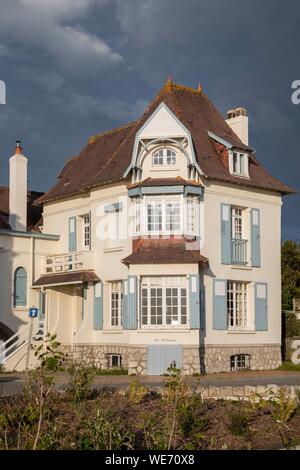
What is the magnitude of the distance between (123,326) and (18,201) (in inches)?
316

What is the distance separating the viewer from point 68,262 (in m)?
30.7

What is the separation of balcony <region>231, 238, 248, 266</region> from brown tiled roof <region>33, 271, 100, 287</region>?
5.26 m

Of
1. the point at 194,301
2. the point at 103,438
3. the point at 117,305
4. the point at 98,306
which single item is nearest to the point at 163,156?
the point at 194,301

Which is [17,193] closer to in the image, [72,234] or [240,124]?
[72,234]

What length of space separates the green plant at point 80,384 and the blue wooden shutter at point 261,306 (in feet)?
46.6

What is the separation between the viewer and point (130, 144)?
3095cm

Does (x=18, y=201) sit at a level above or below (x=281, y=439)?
above

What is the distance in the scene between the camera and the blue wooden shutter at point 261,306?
29.5 meters

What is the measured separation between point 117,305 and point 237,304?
4.56m

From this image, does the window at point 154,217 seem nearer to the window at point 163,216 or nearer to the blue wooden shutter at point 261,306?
the window at point 163,216

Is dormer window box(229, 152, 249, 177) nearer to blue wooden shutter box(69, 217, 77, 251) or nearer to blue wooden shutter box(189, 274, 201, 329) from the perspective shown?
blue wooden shutter box(189, 274, 201, 329)

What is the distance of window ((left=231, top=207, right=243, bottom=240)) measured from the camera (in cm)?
2958
